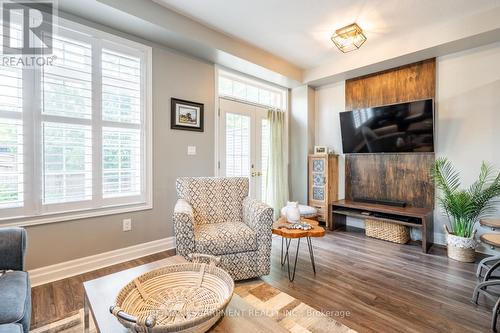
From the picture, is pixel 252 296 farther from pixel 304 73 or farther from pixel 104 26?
pixel 304 73

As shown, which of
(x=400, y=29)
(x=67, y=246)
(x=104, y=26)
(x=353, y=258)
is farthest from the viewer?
(x=400, y=29)

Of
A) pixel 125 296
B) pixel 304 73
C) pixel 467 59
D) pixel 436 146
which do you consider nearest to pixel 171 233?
pixel 125 296

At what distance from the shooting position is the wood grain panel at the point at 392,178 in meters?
3.24

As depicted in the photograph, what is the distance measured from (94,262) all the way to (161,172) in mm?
1094

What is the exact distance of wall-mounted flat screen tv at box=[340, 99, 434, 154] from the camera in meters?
3.03

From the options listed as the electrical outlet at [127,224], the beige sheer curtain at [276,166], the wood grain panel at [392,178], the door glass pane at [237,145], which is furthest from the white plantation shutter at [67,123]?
the wood grain panel at [392,178]

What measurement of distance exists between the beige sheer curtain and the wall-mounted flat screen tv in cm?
101

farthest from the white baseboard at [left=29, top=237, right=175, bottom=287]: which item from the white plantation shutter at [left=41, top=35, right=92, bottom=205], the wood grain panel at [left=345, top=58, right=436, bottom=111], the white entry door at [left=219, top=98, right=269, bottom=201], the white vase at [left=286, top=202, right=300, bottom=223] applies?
the wood grain panel at [left=345, top=58, right=436, bottom=111]

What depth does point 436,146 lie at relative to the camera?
124 inches

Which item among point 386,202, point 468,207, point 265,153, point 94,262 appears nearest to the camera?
point 94,262

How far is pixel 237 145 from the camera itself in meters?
3.65

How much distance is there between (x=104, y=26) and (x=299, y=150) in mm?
3203

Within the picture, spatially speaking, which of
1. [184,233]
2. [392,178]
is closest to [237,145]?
[184,233]

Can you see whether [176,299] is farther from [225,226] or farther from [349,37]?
[349,37]
